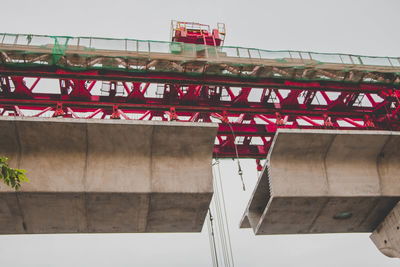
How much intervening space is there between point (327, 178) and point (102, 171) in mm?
7414

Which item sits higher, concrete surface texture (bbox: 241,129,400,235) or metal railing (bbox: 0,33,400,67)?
metal railing (bbox: 0,33,400,67)

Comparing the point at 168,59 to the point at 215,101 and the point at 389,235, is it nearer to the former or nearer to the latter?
the point at 215,101

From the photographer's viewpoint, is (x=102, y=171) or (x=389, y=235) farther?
(x=389, y=235)

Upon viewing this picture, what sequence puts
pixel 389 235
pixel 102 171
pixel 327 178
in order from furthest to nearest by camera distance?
pixel 389 235
pixel 327 178
pixel 102 171

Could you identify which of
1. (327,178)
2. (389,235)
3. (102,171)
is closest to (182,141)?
(102,171)

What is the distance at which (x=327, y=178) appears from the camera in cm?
1214

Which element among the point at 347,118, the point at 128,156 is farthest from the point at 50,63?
the point at 347,118

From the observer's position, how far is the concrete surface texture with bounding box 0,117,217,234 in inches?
426

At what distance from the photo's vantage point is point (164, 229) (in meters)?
12.9

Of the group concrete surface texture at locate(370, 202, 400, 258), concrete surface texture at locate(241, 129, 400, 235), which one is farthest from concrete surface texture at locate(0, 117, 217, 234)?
concrete surface texture at locate(370, 202, 400, 258)

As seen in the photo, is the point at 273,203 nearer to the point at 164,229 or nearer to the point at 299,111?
the point at 164,229

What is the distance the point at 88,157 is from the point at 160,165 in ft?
7.49

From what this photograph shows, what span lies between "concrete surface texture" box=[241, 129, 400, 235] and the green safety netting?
4099 millimetres

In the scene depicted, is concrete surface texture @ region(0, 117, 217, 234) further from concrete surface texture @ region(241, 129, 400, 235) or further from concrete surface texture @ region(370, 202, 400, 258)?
concrete surface texture @ region(370, 202, 400, 258)
